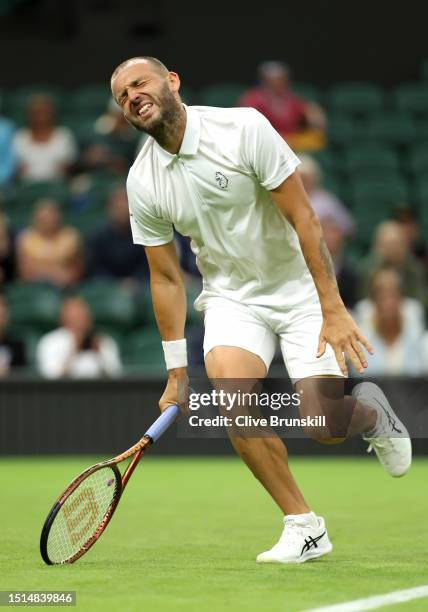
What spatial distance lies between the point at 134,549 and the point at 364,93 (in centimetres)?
944

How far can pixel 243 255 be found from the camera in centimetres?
558

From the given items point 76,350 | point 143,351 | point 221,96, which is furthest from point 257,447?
point 221,96

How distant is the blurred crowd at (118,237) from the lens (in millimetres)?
10617

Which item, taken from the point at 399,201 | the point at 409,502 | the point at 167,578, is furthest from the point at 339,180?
the point at 167,578

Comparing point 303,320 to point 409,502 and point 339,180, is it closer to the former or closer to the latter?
point 409,502

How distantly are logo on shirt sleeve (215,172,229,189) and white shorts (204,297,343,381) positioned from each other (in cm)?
48

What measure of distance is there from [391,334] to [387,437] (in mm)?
4634

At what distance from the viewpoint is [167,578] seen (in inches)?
196

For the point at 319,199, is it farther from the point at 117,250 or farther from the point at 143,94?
the point at 143,94

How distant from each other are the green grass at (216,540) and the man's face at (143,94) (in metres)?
1.72

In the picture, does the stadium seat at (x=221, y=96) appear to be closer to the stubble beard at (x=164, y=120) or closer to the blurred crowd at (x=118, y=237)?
the blurred crowd at (x=118, y=237)

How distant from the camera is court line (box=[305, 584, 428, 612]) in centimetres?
426

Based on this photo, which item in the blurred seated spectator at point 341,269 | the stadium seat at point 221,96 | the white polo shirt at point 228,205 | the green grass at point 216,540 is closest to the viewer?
the green grass at point 216,540

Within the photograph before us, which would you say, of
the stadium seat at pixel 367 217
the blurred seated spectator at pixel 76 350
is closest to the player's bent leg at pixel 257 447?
the blurred seated spectator at pixel 76 350
